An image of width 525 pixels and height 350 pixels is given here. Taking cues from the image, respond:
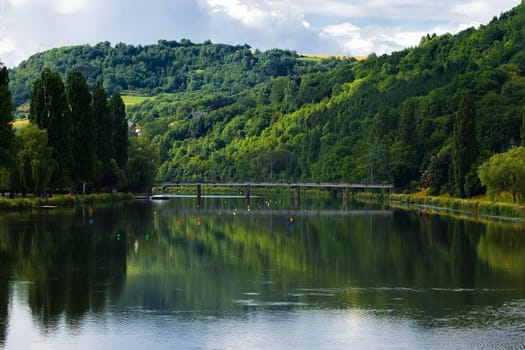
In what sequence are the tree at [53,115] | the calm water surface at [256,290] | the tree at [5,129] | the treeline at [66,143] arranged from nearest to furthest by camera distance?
the calm water surface at [256,290] < the tree at [5,129] < the treeline at [66,143] < the tree at [53,115]

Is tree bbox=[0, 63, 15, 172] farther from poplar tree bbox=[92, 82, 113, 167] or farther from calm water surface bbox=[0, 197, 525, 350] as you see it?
poplar tree bbox=[92, 82, 113, 167]

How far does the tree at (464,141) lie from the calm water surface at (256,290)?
55647 millimetres

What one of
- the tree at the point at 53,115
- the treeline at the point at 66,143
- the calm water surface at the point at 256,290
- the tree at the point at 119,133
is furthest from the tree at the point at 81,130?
the calm water surface at the point at 256,290

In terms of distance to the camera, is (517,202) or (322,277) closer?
(322,277)

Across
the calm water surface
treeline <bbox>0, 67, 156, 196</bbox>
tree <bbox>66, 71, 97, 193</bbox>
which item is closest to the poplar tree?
treeline <bbox>0, 67, 156, 196</bbox>

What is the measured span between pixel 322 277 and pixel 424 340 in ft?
54.1

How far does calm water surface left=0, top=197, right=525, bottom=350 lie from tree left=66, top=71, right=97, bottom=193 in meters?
46.3

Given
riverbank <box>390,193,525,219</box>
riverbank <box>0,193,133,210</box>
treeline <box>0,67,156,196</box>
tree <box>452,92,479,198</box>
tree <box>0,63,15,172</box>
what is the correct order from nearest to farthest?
tree <box>0,63,15,172</box>
riverbank <box>0,193,133,210</box>
treeline <box>0,67,156,196</box>
riverbank <box>390,193,525,219</box>
tree <box>452,92,479,198</box>

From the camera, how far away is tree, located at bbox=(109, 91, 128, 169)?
482 feet

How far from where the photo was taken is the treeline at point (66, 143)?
104m

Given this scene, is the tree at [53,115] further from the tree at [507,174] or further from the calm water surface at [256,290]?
the tree at [507,174]

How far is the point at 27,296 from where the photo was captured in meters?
36.1

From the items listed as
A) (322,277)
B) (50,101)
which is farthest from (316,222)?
(322,277)

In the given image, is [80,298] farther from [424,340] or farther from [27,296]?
[424,340]
